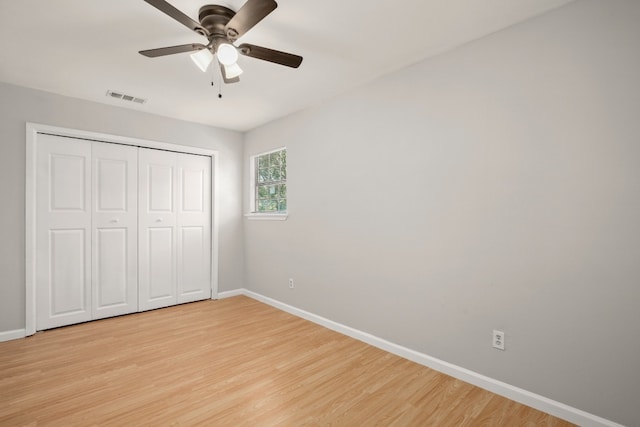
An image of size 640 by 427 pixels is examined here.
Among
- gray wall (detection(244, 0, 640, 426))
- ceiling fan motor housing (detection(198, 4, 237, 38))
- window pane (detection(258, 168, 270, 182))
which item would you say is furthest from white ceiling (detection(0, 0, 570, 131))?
window pane (detection(258, 168, 270, 182))

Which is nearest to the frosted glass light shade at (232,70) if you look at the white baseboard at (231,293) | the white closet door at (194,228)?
the white closet door at (194,228)

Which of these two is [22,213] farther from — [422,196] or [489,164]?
[489,164]

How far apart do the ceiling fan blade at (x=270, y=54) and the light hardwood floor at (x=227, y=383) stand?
2.21m

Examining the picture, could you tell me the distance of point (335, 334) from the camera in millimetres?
3027

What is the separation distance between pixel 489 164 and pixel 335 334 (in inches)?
83.1

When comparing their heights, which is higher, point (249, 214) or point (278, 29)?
point (278, 29)

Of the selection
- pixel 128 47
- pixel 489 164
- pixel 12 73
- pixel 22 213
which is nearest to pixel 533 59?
pixel 489 164

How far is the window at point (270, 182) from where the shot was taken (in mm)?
4035

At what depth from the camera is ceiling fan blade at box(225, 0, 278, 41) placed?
4.81ft

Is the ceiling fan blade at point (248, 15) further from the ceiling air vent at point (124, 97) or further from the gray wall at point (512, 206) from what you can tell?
the ceiling air vent at point (124, 97)

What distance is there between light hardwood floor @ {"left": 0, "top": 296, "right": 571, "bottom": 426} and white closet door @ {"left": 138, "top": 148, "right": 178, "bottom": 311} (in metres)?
0.71

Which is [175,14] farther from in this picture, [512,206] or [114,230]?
[114,230]

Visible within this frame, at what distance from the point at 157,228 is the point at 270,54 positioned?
2.89 metres

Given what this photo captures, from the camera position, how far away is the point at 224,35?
1899 millimetres
